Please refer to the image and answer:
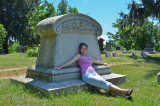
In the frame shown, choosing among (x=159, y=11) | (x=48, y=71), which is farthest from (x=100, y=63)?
(x=159, y=11)

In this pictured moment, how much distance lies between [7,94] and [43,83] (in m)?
0.81

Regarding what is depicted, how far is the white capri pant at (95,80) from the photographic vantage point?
3.87 metres

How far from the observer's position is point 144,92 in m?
4.17

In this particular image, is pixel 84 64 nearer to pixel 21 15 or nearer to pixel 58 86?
pixel 58 86

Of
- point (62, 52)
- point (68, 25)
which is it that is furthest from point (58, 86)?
point (68, 25)

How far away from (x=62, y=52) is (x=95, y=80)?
117 centimetres

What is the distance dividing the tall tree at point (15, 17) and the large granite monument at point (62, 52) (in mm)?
26558

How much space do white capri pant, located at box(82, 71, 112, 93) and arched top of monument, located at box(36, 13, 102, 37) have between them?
132 cm

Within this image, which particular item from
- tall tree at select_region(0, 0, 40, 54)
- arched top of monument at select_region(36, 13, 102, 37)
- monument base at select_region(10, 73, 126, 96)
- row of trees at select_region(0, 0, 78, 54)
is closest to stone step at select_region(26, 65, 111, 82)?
monument base at select_region(10, 73, 126, 96)

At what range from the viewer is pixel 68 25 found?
458 cm

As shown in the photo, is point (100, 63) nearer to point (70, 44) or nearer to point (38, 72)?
point (70, 44)

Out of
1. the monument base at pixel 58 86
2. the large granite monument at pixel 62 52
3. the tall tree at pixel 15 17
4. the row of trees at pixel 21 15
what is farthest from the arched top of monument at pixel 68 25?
the tall tree at pixel 15 17

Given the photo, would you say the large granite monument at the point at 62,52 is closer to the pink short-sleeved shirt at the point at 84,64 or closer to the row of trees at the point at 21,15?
the pink short-sleeved shirt at the point at 84,64

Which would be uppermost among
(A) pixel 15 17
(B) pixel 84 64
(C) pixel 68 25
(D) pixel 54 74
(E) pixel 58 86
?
(A) pixel 15 17
